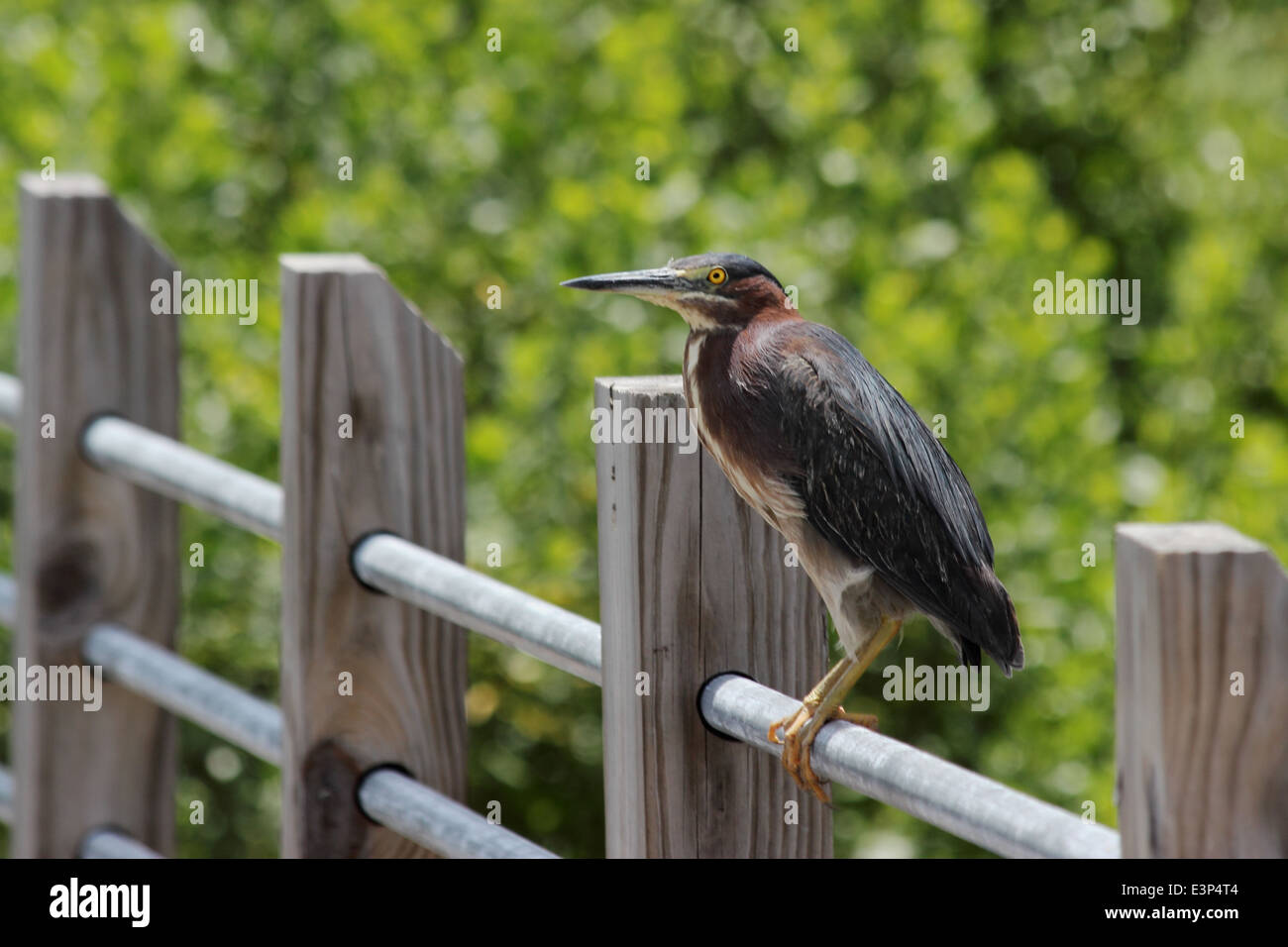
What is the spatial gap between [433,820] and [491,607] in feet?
1.11

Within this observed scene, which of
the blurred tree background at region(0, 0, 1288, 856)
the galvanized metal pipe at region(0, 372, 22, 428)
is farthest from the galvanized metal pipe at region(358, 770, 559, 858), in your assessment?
the galvanized metal pipe at region(0, 372, 22, 428)

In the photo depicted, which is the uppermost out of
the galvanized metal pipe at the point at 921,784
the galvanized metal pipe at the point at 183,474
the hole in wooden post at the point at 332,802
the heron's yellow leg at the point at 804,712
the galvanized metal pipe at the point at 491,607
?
the galvanized metal pipe at the point at 183,474

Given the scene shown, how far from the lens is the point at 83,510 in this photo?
3.14m

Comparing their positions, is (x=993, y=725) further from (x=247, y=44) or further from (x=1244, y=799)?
(x=247, y=44)

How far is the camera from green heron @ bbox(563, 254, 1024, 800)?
181 centimetres

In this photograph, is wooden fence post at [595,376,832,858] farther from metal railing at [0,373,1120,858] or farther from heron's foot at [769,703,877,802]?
heron's foot at [769,703,877,802]

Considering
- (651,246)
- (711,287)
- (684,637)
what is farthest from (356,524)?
(651,246)

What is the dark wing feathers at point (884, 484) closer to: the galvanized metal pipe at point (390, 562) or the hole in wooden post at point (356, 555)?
the galvanized metal pipe at point (390, 562)

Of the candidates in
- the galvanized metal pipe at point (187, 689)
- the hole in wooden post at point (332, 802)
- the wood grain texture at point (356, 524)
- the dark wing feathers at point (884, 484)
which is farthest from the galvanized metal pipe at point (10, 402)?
the dark wing feathers at point (884, 484)

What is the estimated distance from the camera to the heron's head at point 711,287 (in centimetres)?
184

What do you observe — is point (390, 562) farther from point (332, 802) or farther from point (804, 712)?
point (804, 712)

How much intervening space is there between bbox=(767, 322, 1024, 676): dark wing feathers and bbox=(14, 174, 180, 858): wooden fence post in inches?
67.4

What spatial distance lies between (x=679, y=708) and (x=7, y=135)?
3.11m

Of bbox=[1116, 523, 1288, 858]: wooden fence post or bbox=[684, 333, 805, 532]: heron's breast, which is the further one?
bbox=[684, 333, 805, 532]: heron's breast
